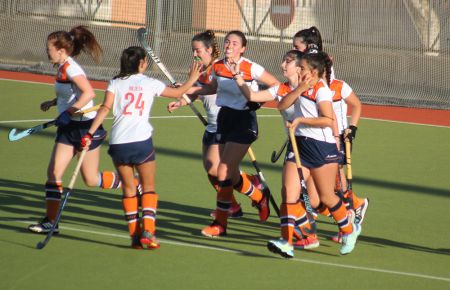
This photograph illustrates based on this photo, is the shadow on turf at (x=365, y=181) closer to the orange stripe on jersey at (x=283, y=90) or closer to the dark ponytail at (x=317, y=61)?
the orange stripe on jersey at (x=283, y=90)

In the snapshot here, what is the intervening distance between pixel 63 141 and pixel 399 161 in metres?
6.08

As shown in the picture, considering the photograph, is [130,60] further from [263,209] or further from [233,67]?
[263,209]

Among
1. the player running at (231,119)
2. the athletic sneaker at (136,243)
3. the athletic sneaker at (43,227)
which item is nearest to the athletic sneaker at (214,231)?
the player running at (231,119)

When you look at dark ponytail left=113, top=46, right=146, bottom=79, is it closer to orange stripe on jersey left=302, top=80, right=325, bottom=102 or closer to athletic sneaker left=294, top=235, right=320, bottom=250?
orange stripe on jersey left=302, top=80, right=325, bottom=102

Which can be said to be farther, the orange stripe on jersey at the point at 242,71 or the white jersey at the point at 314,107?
the orange stripe on jersey at the point at 242,71

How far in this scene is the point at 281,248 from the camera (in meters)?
8.30

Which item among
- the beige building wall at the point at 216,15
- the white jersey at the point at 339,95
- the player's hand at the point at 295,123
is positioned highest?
the beige building wall at the point at 216,15

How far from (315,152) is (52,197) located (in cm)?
243

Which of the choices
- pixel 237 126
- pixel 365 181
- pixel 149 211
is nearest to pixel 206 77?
pixel 237 126

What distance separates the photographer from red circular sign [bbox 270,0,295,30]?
20938 millimetres

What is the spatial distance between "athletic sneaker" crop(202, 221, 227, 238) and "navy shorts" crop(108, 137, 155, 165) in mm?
1171

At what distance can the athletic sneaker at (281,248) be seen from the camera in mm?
8289

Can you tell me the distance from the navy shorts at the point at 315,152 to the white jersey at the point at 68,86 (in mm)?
2097

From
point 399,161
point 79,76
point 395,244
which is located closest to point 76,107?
point 79,76
